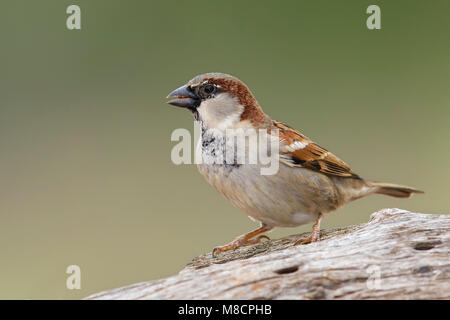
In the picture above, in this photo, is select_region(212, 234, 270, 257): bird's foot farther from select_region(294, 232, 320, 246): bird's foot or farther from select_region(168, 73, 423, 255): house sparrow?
select_region(294, 232, 320, 246): bird's foot

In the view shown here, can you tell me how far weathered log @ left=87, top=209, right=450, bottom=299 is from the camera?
2.04 m

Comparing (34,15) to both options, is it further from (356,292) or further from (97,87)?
(356,292)

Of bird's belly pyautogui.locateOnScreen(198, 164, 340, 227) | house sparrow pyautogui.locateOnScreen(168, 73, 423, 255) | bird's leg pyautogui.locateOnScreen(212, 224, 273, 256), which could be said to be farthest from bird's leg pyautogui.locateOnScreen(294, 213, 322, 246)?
bird's leg pyautogui.locateOnScreen(212, 224, 273, 256)

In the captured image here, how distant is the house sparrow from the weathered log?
43 cm

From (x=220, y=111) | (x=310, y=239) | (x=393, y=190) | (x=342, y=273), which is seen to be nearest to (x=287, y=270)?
(x=342, y=273)

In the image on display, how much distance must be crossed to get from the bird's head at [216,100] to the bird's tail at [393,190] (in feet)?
2.59

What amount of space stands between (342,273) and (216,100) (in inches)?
45.2

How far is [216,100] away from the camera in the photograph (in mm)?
2941

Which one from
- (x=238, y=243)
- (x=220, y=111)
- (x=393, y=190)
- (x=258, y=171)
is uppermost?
(x=220, y=111)

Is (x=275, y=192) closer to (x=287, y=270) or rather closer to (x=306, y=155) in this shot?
(x=306, y=155)

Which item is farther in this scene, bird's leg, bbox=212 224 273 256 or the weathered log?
bird's leg, bbox=212 224 273 256

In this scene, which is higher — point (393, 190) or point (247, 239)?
point (393, 190)
